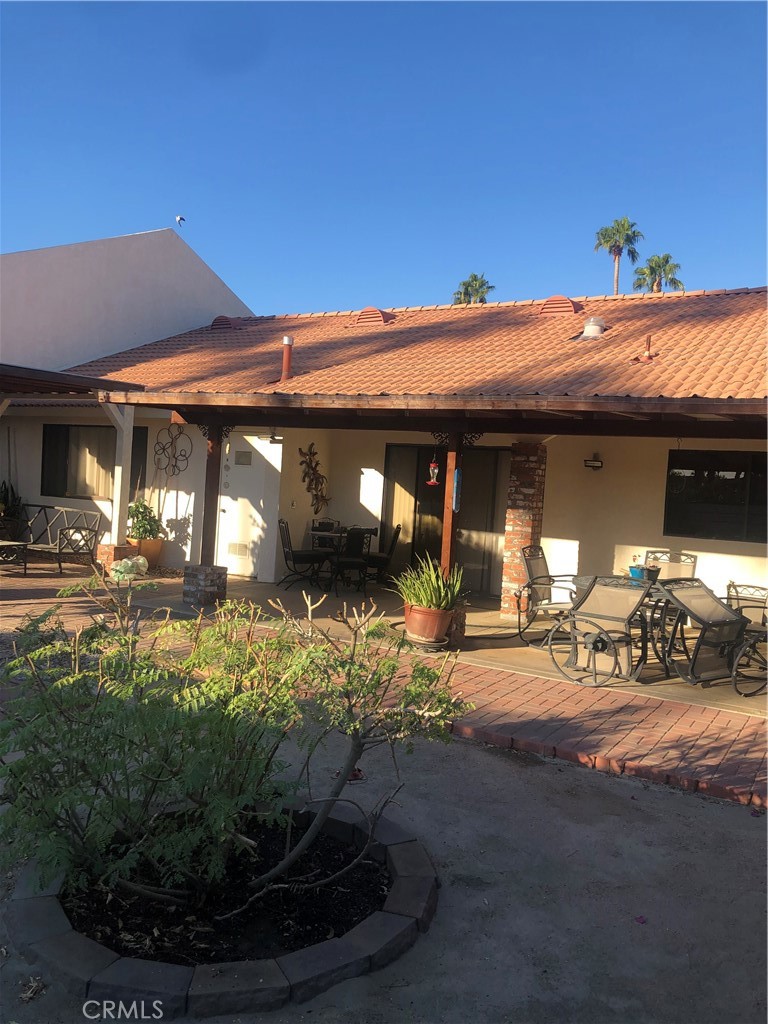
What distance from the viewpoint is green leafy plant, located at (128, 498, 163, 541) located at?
40.9 feet

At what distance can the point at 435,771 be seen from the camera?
189 inches

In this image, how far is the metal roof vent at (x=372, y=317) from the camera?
14.1 metres

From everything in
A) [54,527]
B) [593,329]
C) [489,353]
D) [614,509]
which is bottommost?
[54,527]

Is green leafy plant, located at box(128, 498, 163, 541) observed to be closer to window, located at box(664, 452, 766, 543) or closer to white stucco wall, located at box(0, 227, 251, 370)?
white stucco wall, located at box(0, 227, 251, 370)

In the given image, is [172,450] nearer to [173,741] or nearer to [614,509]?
[614,509]

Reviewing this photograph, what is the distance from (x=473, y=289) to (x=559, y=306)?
33.8m

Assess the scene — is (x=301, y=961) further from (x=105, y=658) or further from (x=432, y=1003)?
(x=105, y=658)

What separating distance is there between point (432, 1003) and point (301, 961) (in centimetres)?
47

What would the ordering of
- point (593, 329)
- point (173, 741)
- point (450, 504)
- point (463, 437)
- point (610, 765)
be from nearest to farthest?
point (173, 741)
point (610, 765)
point (450, 504)
point (463, 437)
point (593, 329)

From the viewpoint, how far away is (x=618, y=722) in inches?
228

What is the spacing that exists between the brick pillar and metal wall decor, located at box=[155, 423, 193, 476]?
18.5ft

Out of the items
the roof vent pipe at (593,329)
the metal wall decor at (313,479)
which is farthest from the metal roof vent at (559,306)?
the metal wall decor at (313,479)

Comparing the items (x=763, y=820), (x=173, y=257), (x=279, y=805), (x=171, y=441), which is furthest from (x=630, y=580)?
(x=173, y=257)

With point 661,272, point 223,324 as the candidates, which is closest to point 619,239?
point 661,272
